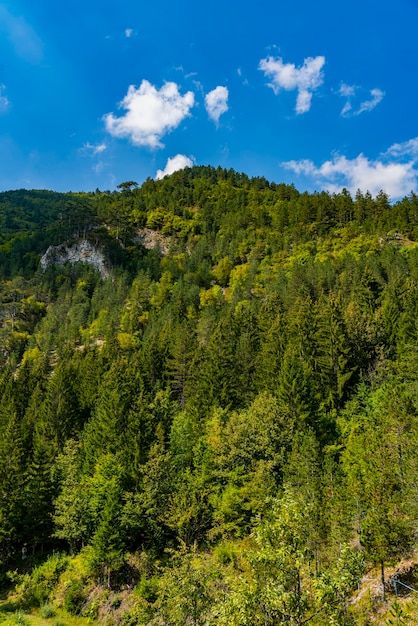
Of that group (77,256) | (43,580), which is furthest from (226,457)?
(77,256)

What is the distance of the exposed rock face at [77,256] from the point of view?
140875 millimetres

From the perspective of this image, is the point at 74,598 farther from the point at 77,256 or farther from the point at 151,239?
the point at 151,239

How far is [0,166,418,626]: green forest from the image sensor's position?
59.0 feet

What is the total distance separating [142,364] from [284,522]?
56632 mm

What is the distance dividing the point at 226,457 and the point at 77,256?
124 meters

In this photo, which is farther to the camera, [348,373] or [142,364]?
[142,364]

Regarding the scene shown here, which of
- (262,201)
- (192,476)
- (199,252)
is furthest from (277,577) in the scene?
(262,201)

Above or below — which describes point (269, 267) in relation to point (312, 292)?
above

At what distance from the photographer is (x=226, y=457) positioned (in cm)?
3706

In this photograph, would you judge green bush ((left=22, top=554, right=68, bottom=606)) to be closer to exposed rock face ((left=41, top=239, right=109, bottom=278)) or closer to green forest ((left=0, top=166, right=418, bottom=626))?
green forest ((left=0, top=166, right=418, bottom=626))

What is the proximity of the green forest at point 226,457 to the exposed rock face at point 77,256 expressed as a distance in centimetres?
4464

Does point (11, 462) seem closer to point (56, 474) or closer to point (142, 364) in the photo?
point (56, 474)

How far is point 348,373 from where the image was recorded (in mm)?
48719

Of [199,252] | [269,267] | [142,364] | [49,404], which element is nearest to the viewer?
[49,404]
